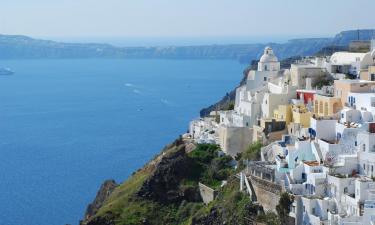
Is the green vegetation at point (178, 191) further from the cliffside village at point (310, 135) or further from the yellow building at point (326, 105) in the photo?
the yellow building at point (326, 105)

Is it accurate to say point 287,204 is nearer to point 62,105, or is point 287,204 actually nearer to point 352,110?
point 352,110

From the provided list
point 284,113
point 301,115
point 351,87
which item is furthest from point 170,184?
point 351,87

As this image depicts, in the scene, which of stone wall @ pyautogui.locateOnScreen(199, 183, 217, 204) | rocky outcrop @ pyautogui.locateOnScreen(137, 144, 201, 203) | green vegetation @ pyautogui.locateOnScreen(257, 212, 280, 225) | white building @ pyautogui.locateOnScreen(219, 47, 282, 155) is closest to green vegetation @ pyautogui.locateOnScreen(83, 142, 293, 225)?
rocky outcrop @ pyautogui.locateOnScreen(137, 144, 201, 203)

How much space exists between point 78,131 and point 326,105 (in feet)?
171

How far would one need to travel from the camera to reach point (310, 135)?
27766mm

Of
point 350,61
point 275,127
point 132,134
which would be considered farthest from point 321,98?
point 132,134

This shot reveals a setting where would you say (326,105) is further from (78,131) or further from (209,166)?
(78,131)

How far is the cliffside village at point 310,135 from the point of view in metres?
23.1

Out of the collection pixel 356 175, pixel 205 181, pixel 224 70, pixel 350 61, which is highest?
pixel 350 61

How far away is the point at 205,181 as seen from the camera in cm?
3191

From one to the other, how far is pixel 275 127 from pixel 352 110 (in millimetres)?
4178

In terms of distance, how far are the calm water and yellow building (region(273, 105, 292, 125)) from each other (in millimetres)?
19233

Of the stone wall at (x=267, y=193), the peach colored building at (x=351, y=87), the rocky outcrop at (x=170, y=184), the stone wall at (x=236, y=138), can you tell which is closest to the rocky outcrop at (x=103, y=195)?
the rocky outcrop at (x=170, y=184)

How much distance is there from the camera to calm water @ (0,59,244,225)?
52.7 meters
